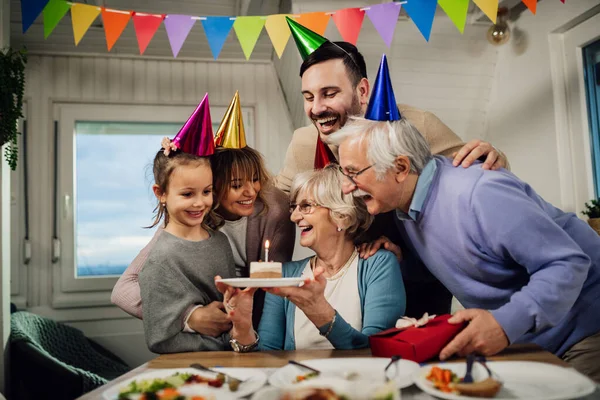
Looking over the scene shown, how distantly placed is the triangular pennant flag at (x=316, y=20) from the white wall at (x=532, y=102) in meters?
1.50

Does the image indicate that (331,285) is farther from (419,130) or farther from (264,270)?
(419,130)

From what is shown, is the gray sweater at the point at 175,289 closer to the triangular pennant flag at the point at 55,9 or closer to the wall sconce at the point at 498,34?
the triangular pennant flag at the point at 55,9

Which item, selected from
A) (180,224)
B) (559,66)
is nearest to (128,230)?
(180,224)

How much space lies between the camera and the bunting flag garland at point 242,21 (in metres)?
2.82

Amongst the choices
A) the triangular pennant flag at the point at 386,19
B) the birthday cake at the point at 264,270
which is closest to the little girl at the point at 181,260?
the birthday cake at the point at 264,270

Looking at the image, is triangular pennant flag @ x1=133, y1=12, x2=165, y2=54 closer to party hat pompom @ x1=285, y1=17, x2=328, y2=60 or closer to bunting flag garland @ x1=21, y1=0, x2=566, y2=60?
bunting flag garland @ x1=21, y1=0, x2=566, y2=60

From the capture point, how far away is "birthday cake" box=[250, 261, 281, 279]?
1.49m

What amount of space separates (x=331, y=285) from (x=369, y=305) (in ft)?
0.56

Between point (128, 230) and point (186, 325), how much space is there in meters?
3.22

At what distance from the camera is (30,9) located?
9.25ft

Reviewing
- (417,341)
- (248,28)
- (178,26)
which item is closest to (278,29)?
(248,28)

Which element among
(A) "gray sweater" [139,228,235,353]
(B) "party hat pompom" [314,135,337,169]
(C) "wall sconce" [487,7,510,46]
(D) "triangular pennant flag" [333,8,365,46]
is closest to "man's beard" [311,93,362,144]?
(B) "party hat pompom" [314,135,337,169]

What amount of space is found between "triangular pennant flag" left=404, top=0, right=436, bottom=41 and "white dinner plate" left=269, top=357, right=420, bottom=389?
2049mm

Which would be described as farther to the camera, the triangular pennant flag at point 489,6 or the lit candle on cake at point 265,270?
the triangular pennant flag at point 489,6
